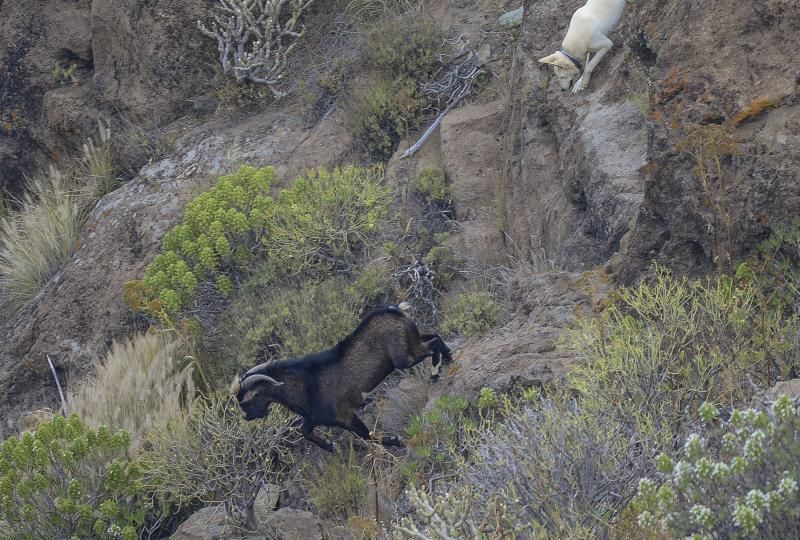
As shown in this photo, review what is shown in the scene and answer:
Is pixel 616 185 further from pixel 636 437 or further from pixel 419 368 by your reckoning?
pixel 636 437

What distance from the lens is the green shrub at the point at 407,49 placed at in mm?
11039

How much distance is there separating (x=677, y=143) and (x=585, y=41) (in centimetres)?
272

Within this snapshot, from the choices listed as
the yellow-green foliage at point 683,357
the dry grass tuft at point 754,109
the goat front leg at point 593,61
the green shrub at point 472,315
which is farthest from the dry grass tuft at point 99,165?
the dry grass tuft at point 754,109

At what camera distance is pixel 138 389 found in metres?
8.37

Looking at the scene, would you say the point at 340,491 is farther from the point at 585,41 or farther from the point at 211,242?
the point at 585,41

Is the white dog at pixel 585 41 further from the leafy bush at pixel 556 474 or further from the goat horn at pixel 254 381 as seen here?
the leafy bush at pixel 556 474

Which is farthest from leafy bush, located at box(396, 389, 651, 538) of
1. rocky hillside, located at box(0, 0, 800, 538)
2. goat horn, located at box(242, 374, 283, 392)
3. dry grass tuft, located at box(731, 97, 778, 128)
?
goat horn, located at box(242, 374, 283, 392)

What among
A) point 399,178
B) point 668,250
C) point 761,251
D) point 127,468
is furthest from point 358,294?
point 761,251

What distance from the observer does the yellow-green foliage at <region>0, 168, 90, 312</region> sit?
11.6 metres

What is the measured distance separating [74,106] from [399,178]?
15.8 ft

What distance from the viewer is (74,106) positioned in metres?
12.9

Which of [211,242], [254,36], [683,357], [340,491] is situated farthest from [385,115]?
[683,357]

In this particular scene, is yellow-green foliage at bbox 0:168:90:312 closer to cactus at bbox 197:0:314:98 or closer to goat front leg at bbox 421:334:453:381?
cactus at bbox 197:0:314:98

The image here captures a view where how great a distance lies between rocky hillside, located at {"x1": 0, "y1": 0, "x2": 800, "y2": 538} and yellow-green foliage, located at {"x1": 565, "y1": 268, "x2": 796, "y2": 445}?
516mm
